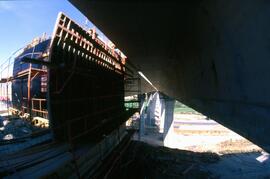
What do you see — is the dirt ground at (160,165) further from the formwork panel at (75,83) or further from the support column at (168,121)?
the support column at (168,121)

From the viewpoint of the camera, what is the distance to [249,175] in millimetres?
9641

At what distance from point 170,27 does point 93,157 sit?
4.66 metres

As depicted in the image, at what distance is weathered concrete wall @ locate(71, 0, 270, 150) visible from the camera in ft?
9.91

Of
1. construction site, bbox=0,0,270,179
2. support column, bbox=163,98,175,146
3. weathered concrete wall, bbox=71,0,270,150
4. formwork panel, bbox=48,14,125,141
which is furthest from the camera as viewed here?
support column, bbox=163,98,175,146

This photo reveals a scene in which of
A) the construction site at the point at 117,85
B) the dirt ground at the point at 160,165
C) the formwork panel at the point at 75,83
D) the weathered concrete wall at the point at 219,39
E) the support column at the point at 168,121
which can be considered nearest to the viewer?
the weathered concrete wall at the point at 219,39

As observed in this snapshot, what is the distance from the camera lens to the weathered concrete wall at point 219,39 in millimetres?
3021

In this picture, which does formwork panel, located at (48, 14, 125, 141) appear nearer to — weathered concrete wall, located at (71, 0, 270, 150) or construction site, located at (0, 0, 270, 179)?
construction site, located at (0, 0, 270, 179)

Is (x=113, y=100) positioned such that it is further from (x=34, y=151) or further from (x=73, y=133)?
(x=34, y=151)

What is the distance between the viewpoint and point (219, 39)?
3.94 meters

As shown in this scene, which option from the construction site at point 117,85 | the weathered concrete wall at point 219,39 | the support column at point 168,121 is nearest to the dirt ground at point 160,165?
the construction site at point 117,85

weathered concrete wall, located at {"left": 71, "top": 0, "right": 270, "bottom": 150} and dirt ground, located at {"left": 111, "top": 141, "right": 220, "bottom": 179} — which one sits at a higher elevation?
weathered concrete wall, located at {"left": 71, "top": 0, "right": 270, "bottom": 150}

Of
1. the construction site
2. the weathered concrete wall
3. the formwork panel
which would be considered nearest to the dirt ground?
the construction site

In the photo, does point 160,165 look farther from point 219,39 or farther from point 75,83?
point 219,39

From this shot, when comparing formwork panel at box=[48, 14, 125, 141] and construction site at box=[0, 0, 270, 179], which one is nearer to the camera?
construction site at box=[0, 0, 270, 179]
